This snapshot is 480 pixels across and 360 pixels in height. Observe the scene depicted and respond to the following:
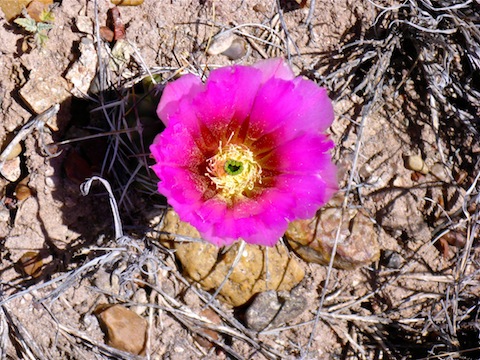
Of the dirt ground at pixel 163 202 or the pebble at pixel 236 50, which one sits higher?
the pebble at pixel 236 50

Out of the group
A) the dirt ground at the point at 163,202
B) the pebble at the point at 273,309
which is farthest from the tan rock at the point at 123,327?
the pebble at the point at 273,309

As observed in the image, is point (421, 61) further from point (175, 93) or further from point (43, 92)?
point (43, 92)

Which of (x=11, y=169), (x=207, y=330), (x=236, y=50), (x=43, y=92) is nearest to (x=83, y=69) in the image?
(x=43, y=92)

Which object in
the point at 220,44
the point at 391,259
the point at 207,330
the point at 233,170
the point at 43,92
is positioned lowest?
the point at 207,330

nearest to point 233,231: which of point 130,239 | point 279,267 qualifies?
point 130,239

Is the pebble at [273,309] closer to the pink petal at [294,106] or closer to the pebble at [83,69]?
the pink petal at [294,106]

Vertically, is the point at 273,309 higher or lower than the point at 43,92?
lower
